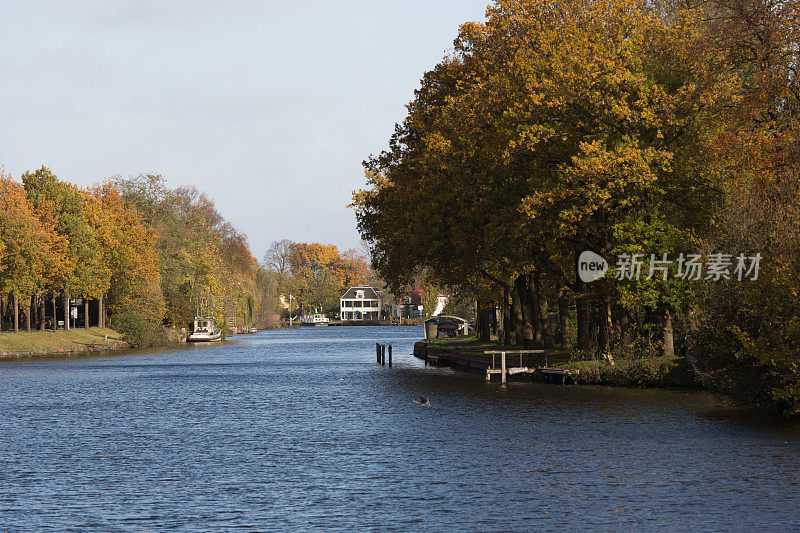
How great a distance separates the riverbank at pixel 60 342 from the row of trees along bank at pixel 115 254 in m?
1.63

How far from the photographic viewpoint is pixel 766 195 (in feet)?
127

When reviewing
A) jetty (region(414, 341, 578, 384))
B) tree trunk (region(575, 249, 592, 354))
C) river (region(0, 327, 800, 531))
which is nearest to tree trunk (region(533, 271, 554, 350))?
jetty (region(414, 341, 578, 384))

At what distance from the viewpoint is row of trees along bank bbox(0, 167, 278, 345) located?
286 feet

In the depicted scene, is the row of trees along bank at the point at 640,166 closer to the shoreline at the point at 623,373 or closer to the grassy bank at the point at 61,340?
the shoreline at the point at 623,373

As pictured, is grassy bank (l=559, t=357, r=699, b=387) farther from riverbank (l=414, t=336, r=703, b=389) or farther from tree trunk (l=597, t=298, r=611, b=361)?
tree trunk (l=597, t=298, r=611, b=361)

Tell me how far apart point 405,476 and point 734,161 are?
80.2ft

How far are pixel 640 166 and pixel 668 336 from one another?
987cm

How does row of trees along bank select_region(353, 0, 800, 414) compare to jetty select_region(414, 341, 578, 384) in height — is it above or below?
above

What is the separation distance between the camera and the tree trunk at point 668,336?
46688 millimetres

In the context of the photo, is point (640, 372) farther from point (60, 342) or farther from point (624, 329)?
point (60, 342)

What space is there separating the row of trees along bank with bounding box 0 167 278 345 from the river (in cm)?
3935

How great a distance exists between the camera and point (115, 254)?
103 metres

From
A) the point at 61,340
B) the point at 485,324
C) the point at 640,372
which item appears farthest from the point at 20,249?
the point at 640,372

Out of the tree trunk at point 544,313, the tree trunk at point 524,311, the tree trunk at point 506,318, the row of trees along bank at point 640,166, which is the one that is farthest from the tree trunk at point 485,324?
the row of trees along bank at point 640,166
